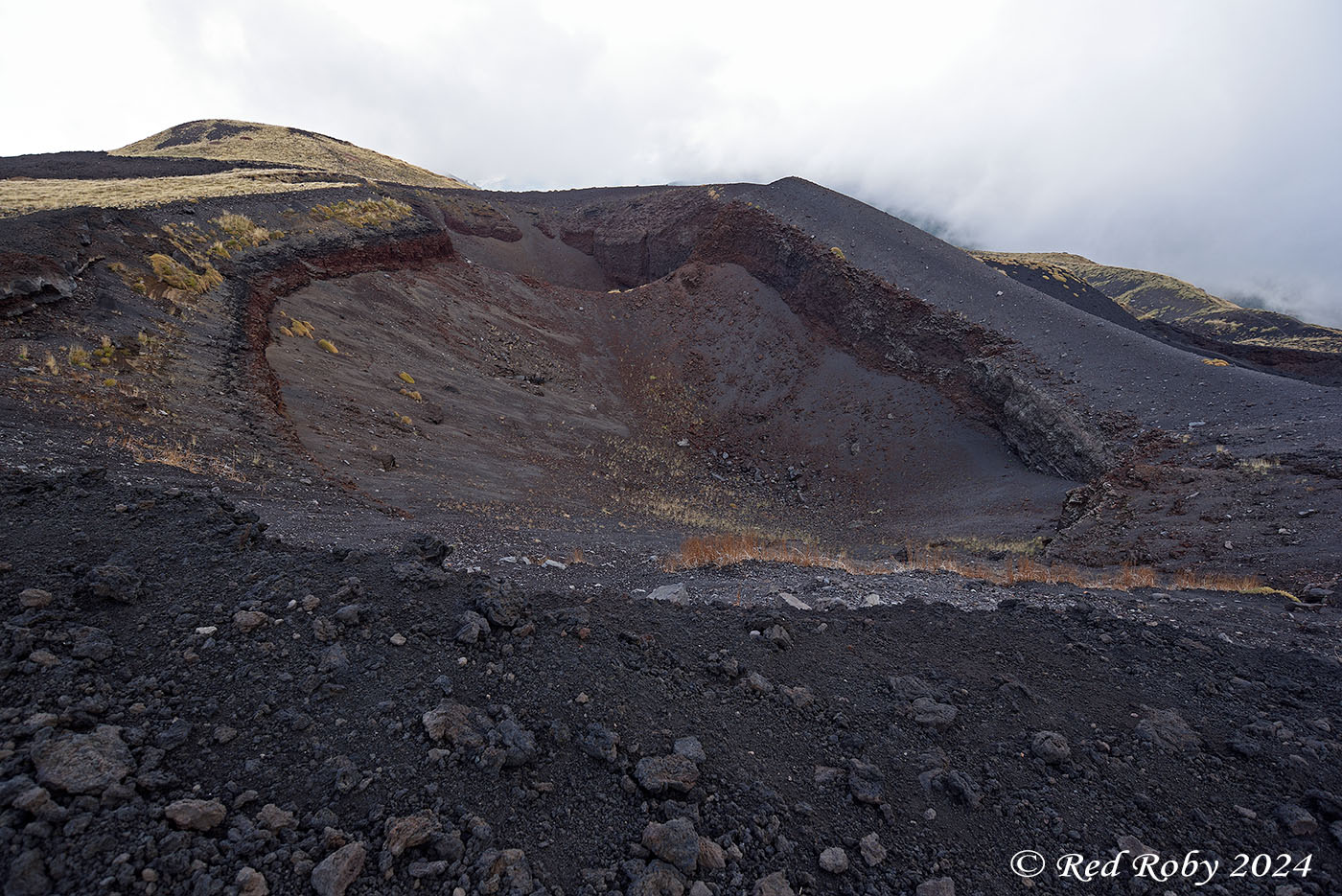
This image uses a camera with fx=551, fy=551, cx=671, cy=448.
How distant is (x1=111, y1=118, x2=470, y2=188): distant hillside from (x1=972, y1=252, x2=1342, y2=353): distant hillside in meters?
47.6

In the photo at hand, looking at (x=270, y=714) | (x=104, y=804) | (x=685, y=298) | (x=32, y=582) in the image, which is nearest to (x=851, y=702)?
(x=270, y=714)

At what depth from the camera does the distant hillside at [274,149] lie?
42719 mm

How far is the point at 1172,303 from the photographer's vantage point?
218 feet

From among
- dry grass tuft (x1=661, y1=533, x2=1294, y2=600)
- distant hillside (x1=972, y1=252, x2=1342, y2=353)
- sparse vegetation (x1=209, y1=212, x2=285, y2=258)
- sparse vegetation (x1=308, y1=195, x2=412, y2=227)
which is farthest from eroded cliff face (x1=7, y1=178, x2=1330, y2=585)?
distant hillside (x1=972, y1=252, x2=1342, y2=353)

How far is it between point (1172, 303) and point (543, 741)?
296 ft

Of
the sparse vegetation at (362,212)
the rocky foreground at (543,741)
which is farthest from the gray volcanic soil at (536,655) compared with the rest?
the sparse vegetation at (362,212)

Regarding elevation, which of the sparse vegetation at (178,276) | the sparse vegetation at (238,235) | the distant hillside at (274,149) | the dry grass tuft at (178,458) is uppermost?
the distant hillside at (274,149)

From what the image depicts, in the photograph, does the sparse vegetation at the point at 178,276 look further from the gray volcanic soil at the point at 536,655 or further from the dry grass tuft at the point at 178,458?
the dry grass tuft at the point at 178,458

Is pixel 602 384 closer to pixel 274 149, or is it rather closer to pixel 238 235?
pixel 238 235

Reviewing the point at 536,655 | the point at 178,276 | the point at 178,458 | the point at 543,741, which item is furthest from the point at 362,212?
the point at 543,741

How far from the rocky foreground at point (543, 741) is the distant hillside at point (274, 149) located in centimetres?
4535

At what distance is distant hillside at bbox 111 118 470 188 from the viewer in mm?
42719

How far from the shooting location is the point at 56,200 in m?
18.5

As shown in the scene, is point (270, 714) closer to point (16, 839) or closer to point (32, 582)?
point (16, 839)
